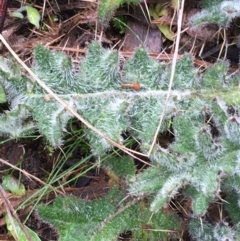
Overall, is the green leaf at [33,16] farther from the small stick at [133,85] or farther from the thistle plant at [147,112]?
the small stick at [133,85]

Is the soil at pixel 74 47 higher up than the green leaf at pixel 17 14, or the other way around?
the green leaf at pixel 17 14

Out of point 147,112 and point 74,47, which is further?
point 74,47

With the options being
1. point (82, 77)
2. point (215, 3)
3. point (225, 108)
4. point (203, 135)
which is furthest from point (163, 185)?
point (215, 3)

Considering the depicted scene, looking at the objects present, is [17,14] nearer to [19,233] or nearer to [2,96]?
[2,96]

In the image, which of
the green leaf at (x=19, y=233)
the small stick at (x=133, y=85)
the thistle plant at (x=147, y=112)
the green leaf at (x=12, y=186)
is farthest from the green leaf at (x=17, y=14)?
the green leaf at (x=19, y=233)

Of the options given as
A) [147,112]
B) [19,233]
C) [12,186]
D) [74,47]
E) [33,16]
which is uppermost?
[33,16]

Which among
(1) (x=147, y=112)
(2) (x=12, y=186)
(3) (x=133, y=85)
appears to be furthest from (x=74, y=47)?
(2) (x=12, y=186)
